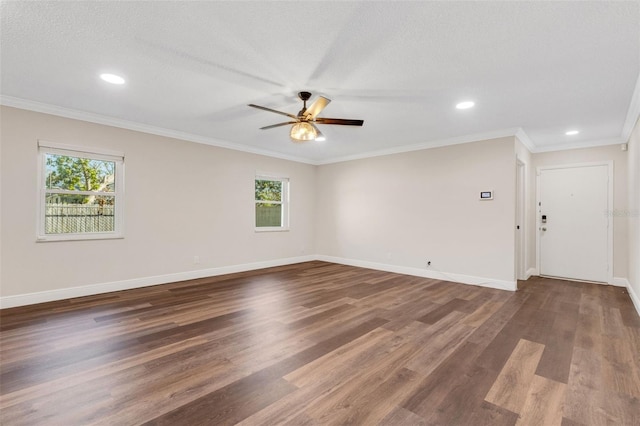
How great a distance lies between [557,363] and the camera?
2381 millimetres

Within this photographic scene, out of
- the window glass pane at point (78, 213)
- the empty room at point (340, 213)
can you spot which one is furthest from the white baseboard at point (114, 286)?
the window glass pane at point (78, 213)

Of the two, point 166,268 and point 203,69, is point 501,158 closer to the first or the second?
point 203,69

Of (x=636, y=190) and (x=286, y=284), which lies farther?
(x=286, y=284)

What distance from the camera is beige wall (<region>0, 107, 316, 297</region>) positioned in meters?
3.71

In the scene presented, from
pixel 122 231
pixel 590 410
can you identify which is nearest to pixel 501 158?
pixel 590 410

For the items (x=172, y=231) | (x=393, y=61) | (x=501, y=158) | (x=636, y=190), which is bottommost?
(x=172, y=231)

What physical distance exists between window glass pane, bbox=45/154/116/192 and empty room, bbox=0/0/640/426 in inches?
1.2

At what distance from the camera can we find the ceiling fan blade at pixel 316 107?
301 centimetres

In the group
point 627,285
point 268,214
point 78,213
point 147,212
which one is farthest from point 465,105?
point 78,213

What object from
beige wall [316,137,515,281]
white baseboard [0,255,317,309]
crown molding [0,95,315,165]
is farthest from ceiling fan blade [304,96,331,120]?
white baseboard [0,255,317,309]

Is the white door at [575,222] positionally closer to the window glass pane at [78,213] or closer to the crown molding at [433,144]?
the crown molding at [433,144]

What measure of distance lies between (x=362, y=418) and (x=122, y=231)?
4.38m

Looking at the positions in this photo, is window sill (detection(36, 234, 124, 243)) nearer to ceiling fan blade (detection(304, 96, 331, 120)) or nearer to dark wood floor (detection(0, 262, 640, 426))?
dark wood floor (detection(0, 262, 640, 426))

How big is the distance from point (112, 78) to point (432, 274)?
18.0 feet
